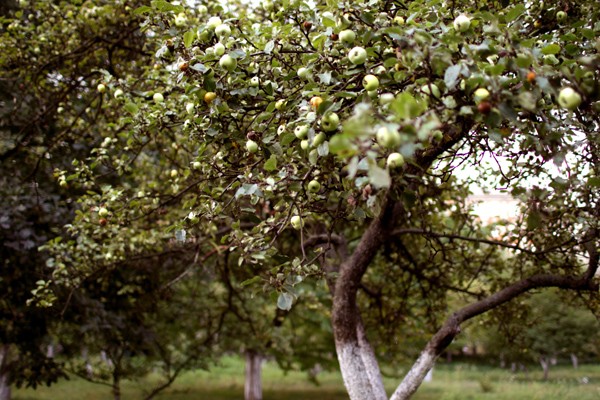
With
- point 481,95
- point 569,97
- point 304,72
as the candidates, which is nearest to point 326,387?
point 304,72

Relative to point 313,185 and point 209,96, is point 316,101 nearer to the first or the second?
point 313,185

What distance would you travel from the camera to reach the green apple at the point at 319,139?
2.30 m

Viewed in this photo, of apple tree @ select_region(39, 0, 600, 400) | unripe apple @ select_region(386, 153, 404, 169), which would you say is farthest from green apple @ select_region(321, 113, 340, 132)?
unripe apple @ select_region(386, 153, 404, 169)

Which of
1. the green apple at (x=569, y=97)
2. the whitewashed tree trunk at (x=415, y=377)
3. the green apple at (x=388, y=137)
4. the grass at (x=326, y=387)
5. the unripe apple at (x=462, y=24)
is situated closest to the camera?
the green apple at (x=388, y=137)

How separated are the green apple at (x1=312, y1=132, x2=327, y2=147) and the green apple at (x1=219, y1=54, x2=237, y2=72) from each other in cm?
66

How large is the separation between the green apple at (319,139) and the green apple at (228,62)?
66cm

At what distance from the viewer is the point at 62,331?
9352mm

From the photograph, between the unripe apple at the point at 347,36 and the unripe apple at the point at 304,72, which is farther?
the unripe apple at the point at 304,72

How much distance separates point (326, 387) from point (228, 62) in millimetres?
22461

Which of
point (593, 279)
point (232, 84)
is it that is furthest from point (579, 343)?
point (232, 84)

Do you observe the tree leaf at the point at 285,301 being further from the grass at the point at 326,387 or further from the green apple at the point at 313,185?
the grass at the point at 326,387

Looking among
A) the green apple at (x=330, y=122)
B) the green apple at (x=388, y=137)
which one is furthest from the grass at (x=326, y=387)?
the green apple at (x=388, y=137)

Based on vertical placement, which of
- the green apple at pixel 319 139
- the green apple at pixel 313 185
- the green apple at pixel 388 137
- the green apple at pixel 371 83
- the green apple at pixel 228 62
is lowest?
the green apple at pixel 388 137

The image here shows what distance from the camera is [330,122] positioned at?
2260 millimetres
